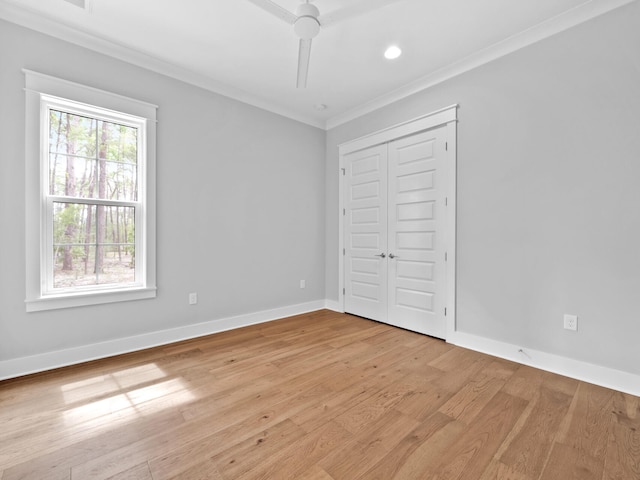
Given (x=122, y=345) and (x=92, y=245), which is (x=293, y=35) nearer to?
(x=92, y=245)

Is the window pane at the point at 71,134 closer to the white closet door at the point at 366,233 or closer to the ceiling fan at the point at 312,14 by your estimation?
the ceiling fan at the point at 312,14

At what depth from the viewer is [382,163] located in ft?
12.6

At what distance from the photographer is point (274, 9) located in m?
1.85

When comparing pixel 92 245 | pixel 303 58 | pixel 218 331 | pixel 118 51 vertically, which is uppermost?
pixel 118 51

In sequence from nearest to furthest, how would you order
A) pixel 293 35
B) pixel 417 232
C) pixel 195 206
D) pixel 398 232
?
pixel 293 35 < pixel 195 206 < pixel 417 232 < pixel 398 232

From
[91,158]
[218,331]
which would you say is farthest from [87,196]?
[218,331]

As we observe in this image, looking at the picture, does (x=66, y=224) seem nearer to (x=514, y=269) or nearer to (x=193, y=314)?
(x=193, y=314)

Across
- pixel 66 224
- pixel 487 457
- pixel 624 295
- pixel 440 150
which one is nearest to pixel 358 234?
pixel 440 150

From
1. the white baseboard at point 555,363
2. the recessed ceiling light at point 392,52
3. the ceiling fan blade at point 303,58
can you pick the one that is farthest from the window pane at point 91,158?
the white baseboard at point 555,363

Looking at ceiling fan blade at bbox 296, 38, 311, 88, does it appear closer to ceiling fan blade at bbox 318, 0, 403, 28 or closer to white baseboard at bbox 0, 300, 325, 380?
ceiling fan blade at bbox 318, 0, 403, 28

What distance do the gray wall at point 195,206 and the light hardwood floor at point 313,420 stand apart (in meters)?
0.46

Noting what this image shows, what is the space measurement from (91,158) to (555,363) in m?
4.50

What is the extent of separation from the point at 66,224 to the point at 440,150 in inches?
148

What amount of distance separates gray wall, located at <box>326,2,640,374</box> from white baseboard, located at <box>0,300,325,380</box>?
8.13ft
